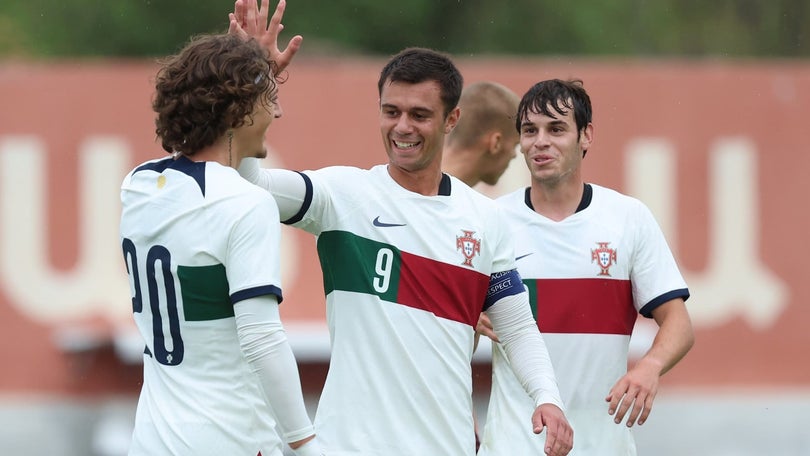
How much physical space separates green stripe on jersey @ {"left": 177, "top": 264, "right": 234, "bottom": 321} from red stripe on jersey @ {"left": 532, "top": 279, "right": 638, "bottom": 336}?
1690mm

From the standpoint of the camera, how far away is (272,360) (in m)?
3.74

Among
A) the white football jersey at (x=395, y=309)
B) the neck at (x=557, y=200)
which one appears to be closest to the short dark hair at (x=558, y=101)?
the neck at (x=557, y=200)

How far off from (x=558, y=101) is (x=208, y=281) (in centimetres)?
198

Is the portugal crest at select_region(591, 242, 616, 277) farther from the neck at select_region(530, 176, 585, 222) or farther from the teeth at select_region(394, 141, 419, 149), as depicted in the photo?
the teeth at select_region(394, 141, 419, 149)

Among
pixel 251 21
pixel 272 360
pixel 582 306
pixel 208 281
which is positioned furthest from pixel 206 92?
pixel 582 306

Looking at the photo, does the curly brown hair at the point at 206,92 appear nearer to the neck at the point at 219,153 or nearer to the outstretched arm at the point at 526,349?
the neck at the point at 219,153

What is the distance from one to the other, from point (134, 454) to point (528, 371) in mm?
1516

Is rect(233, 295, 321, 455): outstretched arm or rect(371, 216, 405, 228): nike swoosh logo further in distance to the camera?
rect(371, 216, 405, 228): nike swoosh logo

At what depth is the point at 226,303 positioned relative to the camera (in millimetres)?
3820

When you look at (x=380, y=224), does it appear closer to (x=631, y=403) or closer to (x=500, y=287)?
(x=500, y=287)

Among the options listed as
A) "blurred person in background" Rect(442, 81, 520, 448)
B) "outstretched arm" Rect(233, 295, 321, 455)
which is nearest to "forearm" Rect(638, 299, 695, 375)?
"blurred person in background" Rect(442, 81, 520, 448)

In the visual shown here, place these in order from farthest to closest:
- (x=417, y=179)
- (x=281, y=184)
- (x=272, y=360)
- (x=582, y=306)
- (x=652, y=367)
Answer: (x=582, y=306) → (x=652, y=367) → (x=417, y=179) → (x=281, y=184) → (x=272, y=360)

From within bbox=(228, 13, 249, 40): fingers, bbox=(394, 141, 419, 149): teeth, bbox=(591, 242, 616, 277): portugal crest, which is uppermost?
bbox=(228, 13, 249, 40): fingers

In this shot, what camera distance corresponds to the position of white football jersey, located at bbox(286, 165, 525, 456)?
4453 millimetres
